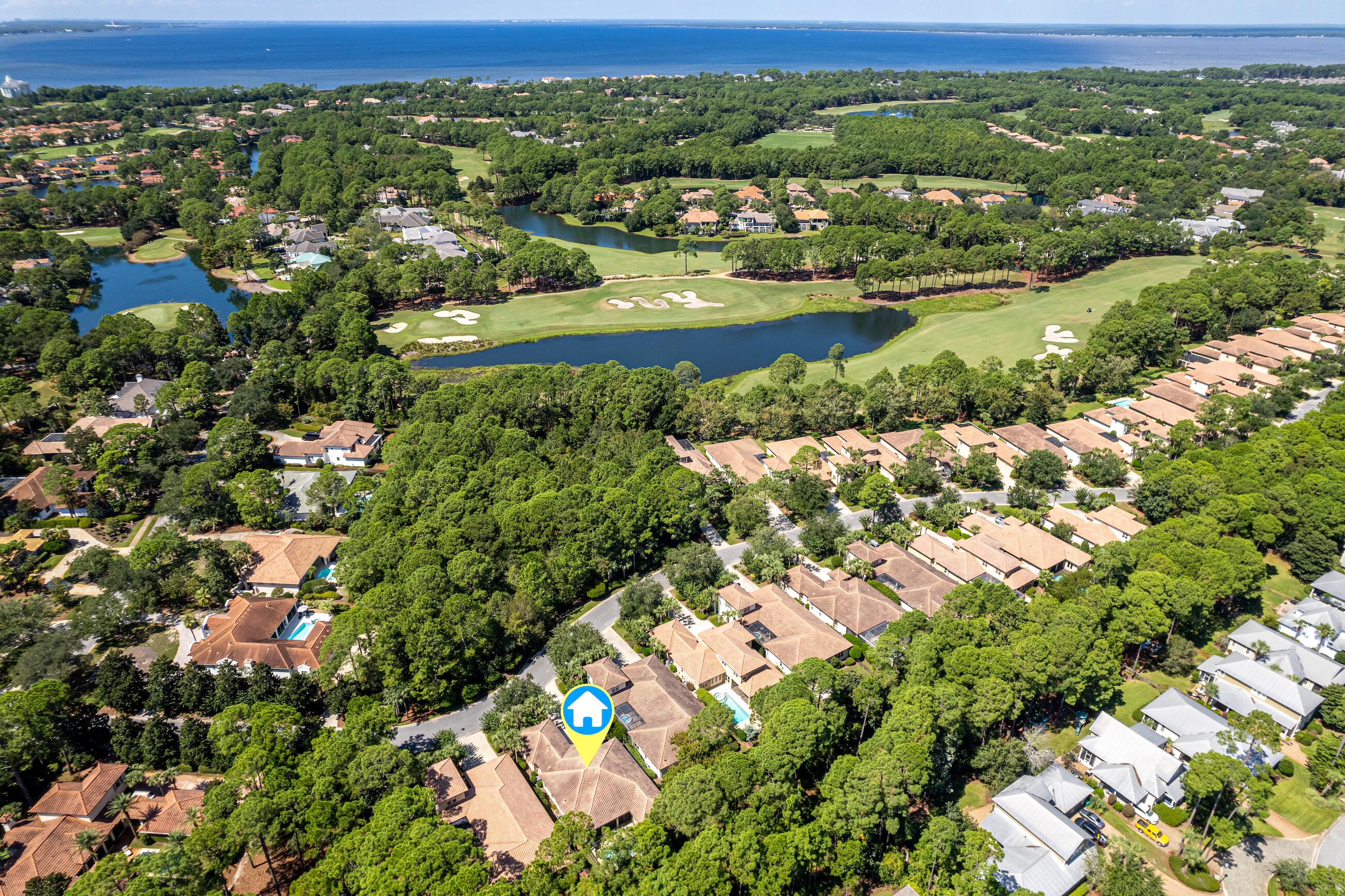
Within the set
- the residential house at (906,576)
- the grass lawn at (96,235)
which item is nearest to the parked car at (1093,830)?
the residential house at (906,576)

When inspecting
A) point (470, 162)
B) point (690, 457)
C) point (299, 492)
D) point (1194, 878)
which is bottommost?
point (1194, 878)

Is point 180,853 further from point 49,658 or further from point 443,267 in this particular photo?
point 443,267

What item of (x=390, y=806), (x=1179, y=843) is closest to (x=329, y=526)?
(x=390, y=806)

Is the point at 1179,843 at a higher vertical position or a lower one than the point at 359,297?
lower

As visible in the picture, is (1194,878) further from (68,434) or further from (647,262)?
(647,262)

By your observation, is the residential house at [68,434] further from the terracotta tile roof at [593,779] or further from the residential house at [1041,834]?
the residential house at [1041,834]

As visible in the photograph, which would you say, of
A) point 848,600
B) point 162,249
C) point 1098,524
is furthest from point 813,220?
point 162,249

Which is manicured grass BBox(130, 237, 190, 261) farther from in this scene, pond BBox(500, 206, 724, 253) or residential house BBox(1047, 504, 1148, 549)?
residential house BBox(1047, 504, 1148, 549)
